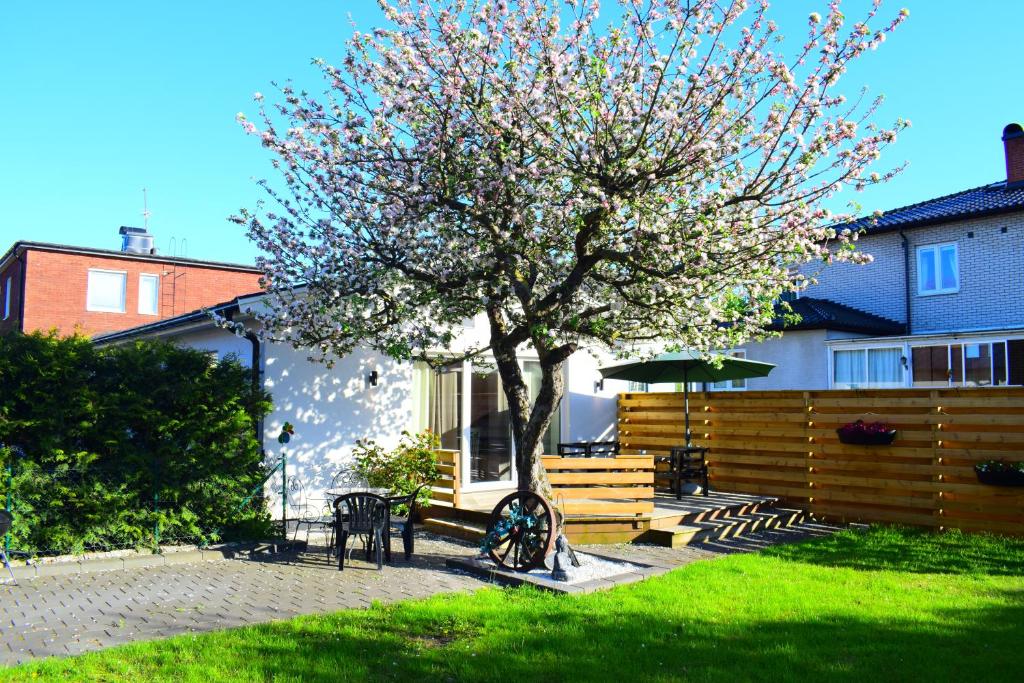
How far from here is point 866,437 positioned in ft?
35.0

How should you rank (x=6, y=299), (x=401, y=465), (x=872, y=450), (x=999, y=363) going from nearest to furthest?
(x=401, y=465)
(x=872, y=450)
(x=999, y=363)
(x=6, y=299)

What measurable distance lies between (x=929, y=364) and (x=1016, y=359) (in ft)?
5.90

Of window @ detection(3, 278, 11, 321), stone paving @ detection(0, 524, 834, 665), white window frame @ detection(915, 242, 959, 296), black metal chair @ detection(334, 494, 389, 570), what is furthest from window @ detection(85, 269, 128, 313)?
white window frame @ detection(915, 242, 959, 296)

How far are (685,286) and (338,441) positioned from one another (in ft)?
19.5

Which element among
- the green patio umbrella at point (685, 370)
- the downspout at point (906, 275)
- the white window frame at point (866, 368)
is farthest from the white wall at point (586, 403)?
the downspout at point (906, 275)

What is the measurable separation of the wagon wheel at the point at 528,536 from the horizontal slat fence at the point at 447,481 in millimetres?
2522

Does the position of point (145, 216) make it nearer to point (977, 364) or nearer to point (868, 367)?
point (868, 367)

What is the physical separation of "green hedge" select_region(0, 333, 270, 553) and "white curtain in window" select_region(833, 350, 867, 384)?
1525 centimetres

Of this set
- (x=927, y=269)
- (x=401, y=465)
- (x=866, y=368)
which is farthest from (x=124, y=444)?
(x=927, y=269)

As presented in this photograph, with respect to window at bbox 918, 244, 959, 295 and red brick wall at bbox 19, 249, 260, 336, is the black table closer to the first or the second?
window at bbox 918, 244, 959, 295

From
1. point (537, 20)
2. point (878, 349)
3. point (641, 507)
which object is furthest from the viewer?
point (878, 349)

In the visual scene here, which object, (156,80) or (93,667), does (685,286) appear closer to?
(93,667)

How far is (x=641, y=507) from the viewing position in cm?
974

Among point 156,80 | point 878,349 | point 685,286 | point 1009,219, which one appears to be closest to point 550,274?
point 685,286
